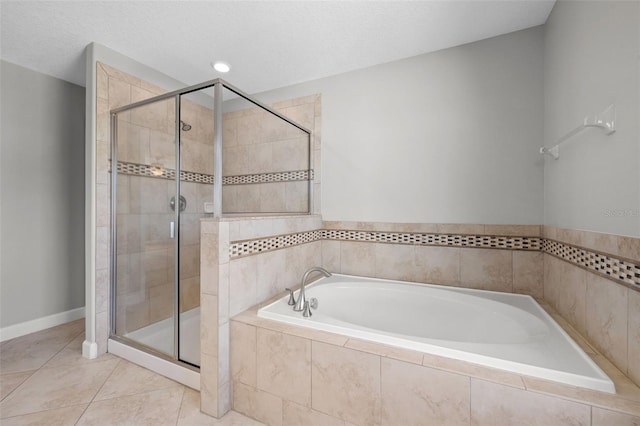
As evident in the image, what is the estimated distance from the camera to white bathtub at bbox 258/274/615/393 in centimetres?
100

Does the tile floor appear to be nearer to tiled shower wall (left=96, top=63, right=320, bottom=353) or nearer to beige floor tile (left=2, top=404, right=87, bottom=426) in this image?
beige floor tile (left=2, top=404, right=87, bottom=426)

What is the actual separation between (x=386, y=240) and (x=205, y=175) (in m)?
1.49

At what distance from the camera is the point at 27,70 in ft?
7.59

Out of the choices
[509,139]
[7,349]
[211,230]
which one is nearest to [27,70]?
[7,349]

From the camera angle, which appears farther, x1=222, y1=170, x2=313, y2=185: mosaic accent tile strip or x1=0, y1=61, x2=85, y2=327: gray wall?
x1=0, y1=61, x2=85, y2=327: gray wall

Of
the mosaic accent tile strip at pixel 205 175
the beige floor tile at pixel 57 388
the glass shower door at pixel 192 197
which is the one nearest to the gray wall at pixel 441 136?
the mosaic accent tile strip at pixel 205 175

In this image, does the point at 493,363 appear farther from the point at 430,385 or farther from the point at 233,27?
the point at 233,27

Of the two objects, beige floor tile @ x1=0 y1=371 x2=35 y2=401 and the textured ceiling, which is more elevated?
the textured ceiling

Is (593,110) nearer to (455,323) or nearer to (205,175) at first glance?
(455,323)

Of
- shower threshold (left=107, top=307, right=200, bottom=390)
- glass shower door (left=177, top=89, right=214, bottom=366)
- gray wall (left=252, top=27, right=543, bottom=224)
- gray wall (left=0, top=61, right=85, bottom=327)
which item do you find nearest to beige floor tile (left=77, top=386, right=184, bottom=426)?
shower threshold (left=107, top=307, right=200, bottom=390)

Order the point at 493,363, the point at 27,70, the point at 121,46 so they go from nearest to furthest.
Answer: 1. the point at 493,363
2. the point at 121,46
3. the point at 27,70

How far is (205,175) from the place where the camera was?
1651 millimetres

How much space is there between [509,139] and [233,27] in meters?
2.11

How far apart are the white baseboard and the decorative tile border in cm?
235
